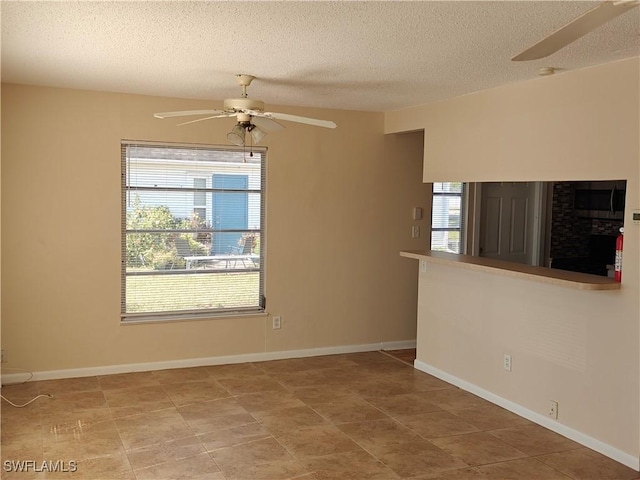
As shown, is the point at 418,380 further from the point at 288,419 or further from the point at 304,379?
the point at 288,419

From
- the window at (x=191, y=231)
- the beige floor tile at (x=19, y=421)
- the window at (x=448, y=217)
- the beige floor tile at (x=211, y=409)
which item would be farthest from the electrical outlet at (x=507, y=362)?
the beige floor tile at (x=19, y=421)

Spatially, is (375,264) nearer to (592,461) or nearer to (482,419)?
(482,419)

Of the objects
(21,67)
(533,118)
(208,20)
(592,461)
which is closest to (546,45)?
(208,20)

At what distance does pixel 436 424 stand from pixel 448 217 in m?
2.91

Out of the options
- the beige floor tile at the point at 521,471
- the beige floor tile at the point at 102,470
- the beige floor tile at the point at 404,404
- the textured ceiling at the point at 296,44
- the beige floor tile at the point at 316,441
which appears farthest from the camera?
the beige floor tile at the point at 404,404

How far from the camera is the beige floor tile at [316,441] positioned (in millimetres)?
3932

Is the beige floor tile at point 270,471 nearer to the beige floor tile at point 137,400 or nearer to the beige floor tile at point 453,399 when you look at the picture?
the beige floor tile at point 137,400

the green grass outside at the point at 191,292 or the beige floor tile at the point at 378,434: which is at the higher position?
the green grass outside at the point at 191,292

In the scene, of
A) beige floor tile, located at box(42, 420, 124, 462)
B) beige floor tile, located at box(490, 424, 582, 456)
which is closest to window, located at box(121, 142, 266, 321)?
beige floor tile, located at box(42, 420, 124, 462)

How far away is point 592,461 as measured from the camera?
12.6 ft

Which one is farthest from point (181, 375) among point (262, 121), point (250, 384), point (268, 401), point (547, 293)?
point (547, 293)

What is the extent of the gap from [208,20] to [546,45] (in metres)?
1.59

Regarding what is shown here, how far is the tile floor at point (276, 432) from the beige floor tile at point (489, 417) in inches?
0.5

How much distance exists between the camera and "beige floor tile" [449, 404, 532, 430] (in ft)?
14.6
